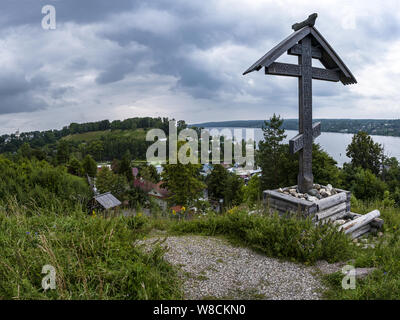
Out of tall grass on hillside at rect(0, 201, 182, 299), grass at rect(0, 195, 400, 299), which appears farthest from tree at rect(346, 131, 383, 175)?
tall grass on hillside at rect(0, 201, 182, 299)

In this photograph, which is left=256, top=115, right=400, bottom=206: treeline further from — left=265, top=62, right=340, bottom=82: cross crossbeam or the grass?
the grass

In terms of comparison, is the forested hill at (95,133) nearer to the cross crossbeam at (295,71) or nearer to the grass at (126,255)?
the cross crossbeam at (295,71)

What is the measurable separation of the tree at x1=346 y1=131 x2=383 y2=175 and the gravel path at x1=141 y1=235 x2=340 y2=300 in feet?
110

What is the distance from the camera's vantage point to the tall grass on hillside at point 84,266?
2.71 meters

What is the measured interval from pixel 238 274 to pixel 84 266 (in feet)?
6.37

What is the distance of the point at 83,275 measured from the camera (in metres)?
2.82

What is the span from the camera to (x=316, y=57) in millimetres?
6801

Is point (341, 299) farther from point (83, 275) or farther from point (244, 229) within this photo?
point (83, 275)

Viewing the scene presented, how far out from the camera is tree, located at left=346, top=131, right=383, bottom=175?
107ft

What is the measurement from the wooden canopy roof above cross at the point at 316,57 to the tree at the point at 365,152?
29732 mm

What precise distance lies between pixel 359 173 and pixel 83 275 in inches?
1114

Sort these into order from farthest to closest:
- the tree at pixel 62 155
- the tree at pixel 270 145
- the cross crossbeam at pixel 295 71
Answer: the tree at pixel 62 155 < the tree at pixel 270 145 < the cross crossbeam at pixel 295 71

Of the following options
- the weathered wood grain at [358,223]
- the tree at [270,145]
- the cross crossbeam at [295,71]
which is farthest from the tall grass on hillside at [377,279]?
the tree at [270,145]
